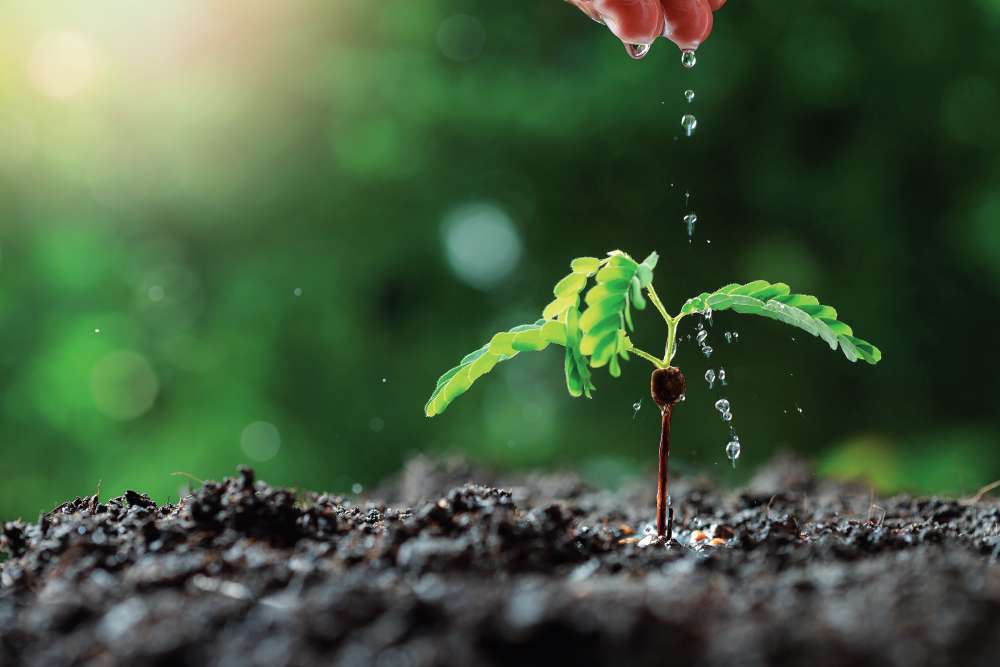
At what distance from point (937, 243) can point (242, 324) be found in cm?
278

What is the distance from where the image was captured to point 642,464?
3.70 metres

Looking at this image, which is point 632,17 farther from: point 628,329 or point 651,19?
point 628,329

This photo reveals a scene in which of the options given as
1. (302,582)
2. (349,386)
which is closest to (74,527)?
(302,582)

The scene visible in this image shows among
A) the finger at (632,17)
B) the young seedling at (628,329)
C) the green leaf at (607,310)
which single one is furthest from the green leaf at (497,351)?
the finger at (632,17)

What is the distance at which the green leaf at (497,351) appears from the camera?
1508 mm

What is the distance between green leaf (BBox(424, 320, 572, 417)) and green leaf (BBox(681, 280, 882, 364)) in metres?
0.20

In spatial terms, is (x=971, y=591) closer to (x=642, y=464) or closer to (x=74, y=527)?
(x=74, y=527)

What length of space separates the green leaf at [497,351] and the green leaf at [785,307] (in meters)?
0.20

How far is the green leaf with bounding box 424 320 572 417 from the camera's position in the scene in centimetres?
151

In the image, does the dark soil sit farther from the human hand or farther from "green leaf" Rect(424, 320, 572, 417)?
the human hand

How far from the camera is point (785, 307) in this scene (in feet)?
4.84

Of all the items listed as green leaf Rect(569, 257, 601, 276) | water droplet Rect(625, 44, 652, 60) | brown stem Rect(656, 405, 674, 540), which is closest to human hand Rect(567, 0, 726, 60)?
water droplet Rect(625, 44, 652, 60)

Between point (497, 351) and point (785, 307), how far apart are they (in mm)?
435

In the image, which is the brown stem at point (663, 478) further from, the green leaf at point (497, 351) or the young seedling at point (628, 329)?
the green leaf at point (497, 351)
